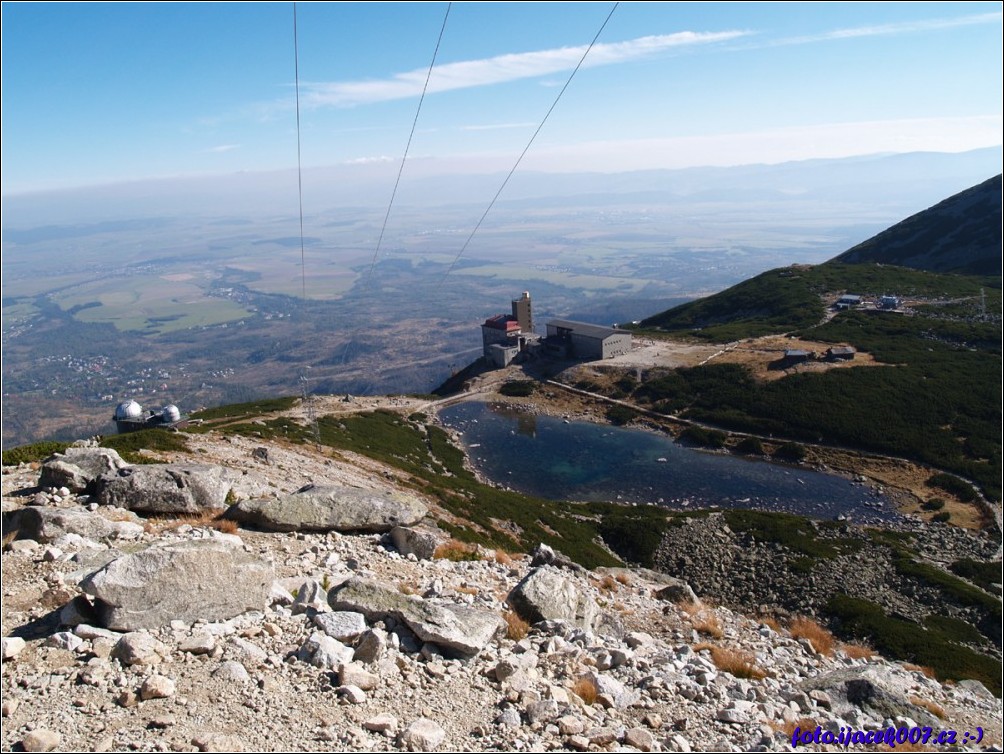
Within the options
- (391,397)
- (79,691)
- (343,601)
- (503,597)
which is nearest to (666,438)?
(391,397)

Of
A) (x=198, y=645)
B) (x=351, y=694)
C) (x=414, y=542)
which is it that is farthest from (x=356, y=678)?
(x=414, y=542)

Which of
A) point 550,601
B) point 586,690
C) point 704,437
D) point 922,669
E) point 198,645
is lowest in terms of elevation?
point 704,437

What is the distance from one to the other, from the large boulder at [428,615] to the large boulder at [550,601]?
3.84ft

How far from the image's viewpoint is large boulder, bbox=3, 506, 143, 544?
1166 cm

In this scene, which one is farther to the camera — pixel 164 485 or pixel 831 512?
pixel 831 512

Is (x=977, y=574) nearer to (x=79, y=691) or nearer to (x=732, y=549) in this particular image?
(x=732, y=549)

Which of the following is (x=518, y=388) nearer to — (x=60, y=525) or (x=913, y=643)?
(x=913, y=643)

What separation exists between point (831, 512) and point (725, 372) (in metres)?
24.7

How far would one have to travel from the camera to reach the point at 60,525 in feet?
39.0

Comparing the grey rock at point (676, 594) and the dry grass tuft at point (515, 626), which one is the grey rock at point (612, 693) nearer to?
the dry grass tuft at point (515, 626)

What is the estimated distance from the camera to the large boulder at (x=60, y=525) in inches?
459

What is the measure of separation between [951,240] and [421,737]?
142m

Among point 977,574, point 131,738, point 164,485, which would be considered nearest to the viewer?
point 131,738

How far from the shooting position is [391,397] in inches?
2692
